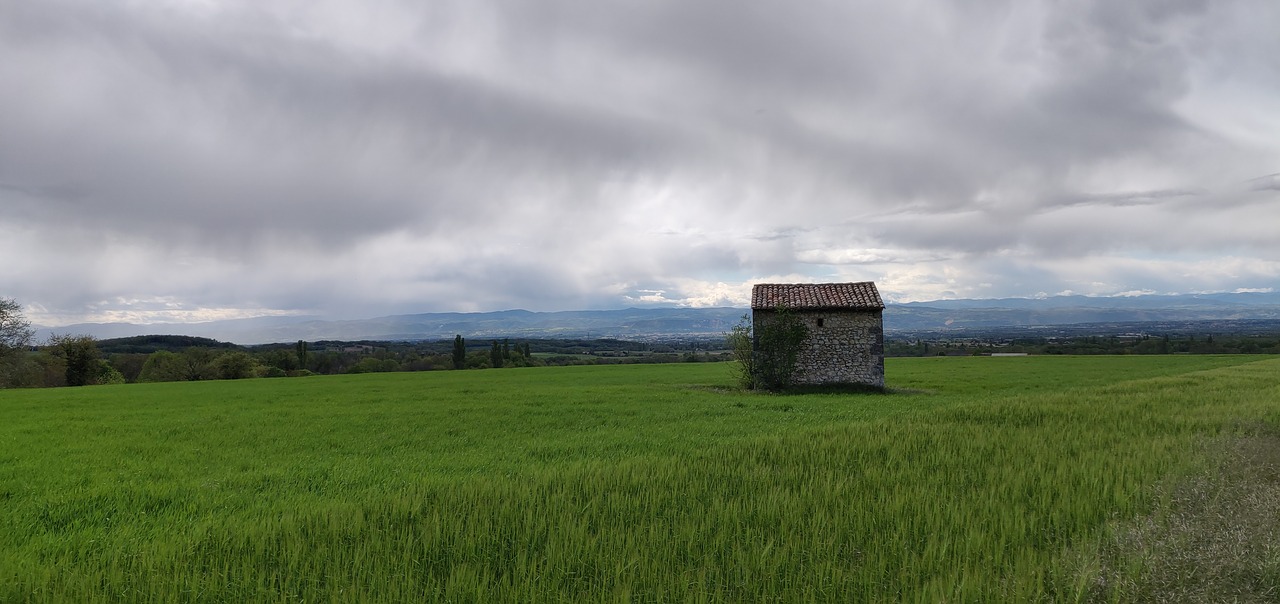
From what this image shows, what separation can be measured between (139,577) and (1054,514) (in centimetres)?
824

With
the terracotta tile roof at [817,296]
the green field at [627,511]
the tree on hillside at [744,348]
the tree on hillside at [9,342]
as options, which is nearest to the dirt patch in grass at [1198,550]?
the green field at [627,511]

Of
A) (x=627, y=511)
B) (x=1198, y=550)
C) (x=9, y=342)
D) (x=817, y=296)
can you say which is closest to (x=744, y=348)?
(x=817, y=296)

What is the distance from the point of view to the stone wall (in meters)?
29.5

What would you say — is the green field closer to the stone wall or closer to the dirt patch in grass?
the dirt patch in grass

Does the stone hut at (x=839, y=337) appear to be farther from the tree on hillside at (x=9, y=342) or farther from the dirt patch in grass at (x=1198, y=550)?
the tree on hillside at (x=9, y=342)

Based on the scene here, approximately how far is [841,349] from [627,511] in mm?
25470

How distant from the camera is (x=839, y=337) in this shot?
1175 inches

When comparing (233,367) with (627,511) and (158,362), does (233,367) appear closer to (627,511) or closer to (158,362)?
(158,362)

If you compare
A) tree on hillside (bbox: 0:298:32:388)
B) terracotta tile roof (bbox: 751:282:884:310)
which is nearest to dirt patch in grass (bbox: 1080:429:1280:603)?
terracotta tile roof (bbox: 751:282:884:310)

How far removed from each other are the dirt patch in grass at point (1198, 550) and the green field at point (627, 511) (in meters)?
0.05

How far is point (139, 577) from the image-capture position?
496cm

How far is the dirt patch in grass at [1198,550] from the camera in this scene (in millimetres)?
4102

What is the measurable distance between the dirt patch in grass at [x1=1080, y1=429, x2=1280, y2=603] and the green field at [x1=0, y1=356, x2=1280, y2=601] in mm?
49

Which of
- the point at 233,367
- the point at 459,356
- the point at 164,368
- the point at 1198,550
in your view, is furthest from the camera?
the point at 459,356
